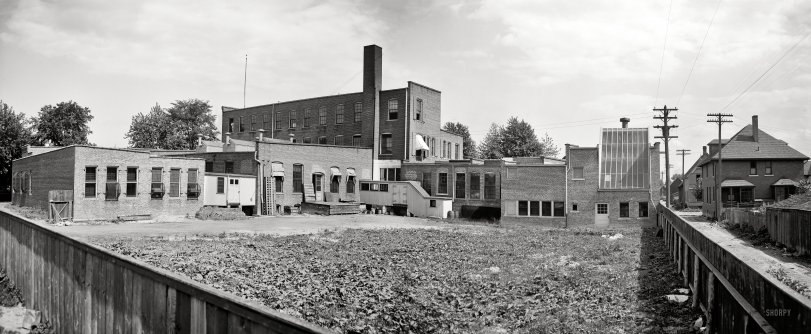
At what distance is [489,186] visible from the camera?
47969mm

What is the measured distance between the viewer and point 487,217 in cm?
4784

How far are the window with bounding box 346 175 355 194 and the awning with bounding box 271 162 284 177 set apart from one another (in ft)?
24.3

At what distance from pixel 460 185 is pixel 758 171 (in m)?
39.4

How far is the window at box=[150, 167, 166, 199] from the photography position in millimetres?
36125

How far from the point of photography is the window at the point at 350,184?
168 ft

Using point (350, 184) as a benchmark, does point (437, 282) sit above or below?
below

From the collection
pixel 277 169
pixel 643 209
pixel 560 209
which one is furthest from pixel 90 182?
pixel 643 209

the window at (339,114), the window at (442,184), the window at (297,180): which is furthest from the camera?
the window at (339,114)

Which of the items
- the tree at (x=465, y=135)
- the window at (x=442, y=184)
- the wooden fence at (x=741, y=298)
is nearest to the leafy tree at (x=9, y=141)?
the window at (x=442, y=184)

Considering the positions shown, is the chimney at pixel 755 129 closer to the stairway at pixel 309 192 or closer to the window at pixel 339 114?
the window at pixel 339 114

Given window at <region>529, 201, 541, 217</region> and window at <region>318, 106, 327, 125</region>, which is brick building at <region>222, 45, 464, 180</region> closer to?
window at <region>318, 106, 327, 125</region>

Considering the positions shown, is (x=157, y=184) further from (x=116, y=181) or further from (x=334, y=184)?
(x=334, y=184)

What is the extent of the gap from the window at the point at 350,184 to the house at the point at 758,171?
4000 cm

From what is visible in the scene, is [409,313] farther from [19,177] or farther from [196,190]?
[19,177]
